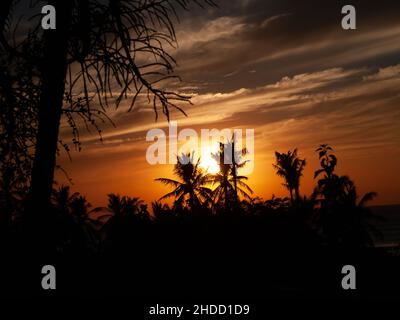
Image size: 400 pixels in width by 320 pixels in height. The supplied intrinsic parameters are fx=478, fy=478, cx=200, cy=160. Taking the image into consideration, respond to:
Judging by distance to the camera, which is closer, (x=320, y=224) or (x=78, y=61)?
(x=78, y=61)

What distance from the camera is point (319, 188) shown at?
1587 inches

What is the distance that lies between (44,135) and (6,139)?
171cm

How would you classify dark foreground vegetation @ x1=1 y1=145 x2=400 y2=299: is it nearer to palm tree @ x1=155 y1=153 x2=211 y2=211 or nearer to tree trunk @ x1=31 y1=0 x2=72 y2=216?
tree trunk @ x1=31 y1=0 x2=72 y2=216

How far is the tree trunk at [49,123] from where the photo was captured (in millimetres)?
4094

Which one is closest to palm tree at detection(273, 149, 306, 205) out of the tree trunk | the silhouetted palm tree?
the silhouetted palm tree

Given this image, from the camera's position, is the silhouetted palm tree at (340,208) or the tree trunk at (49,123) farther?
the silhouetted palm tree at (340,208)

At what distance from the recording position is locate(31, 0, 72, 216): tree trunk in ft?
13.4

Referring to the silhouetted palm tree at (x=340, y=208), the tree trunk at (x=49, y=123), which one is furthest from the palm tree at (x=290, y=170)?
the tree trunk at (x=49, y=123)

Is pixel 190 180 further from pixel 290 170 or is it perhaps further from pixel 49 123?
pixel 49 123

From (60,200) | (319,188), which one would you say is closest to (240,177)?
(319,188)

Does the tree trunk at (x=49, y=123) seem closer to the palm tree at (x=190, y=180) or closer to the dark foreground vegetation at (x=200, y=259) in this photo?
the dark foreground vegetation at (x=200, y=259)

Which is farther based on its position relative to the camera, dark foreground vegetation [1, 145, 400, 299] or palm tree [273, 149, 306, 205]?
palm tree [273, 149, 306, 205]

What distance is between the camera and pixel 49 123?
408cm
